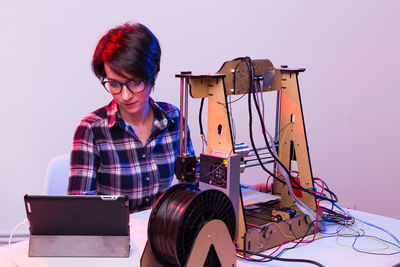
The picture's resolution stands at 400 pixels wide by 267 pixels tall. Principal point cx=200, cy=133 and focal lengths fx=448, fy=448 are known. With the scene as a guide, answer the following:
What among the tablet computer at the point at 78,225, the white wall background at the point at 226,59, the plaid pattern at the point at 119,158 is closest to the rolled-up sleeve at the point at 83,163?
the plaid pattern at the point at 119,158

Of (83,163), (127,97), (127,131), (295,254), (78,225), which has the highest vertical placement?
(127,97)

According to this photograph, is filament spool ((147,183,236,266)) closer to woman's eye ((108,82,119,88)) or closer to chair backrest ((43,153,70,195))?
woman's eye ((108,82,119,88))

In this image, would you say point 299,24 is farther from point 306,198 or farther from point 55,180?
point 55,180

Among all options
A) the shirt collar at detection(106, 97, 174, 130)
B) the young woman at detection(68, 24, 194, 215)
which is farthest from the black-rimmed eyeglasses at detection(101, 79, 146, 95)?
the shirt collar at detection(106, 97, 174, 130)

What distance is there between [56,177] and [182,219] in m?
1.09

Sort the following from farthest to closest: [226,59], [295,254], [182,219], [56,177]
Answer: [226,59]
[56,177]
[295,254]
[182,219]

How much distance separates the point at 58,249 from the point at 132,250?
0.78ft

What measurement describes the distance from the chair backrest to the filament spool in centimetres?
93

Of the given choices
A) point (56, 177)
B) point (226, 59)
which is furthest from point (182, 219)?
point (226, 59)

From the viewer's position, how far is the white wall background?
9.55 feet

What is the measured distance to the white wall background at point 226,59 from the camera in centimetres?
291

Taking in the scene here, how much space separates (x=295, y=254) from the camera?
5.18ft

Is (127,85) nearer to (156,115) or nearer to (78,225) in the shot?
(156,115)

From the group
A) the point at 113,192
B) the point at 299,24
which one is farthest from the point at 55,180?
the point at 299,24
